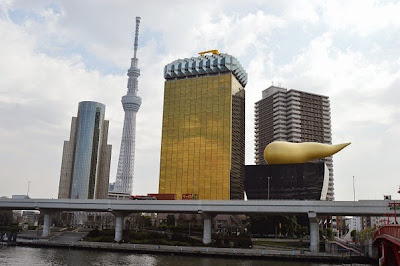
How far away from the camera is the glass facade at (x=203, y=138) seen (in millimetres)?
134750

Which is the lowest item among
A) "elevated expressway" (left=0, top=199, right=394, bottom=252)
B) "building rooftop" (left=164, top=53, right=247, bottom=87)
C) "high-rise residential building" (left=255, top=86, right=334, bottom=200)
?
"elevated expressway" (left=0, top=199, right=394, bottom=252)

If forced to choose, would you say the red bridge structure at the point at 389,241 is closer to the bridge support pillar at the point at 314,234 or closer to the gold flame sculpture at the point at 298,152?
the bridge support pillar at the point at 314,234

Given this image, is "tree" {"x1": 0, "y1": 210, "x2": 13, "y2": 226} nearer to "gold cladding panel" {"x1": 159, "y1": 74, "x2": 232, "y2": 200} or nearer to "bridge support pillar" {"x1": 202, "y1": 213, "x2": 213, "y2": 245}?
"gold cladding panel" {"x1": 159, "y1": 74, "x2": 232, "y2": 200}

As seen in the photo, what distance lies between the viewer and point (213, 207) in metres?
77.1

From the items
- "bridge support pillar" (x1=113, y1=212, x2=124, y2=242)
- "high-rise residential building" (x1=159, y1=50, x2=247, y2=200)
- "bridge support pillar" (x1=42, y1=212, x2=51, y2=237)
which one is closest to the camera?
"bridge support pillar" (x1=113, y1=212, x2=124, y2=242)

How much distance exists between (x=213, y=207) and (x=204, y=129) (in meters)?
64.5

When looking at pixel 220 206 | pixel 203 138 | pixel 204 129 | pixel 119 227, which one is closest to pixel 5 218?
pixel 119 227

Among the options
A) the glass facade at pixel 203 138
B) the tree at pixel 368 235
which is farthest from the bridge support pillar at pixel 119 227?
the tree at pixel 368 235

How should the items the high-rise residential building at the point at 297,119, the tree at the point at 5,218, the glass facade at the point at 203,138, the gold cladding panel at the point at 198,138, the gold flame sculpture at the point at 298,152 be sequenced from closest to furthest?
the gold flame sculpture at the point at 298,152 < the tree at the point at 5,218 < the gold cladding panel at the point at 198,138 < the glass facade at the point at 203,138 < the high-rise residential building at the point at 297,119

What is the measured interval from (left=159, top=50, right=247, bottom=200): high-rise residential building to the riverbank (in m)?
59.3

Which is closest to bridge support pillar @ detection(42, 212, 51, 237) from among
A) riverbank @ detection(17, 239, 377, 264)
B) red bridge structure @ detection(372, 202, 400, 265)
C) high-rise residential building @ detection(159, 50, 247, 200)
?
riverbank @ detection(17, 239, 377, 264)

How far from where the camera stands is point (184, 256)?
66.9 metres

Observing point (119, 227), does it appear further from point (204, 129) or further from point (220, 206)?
point (204, 129)

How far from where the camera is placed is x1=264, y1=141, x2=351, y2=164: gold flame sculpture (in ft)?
291
